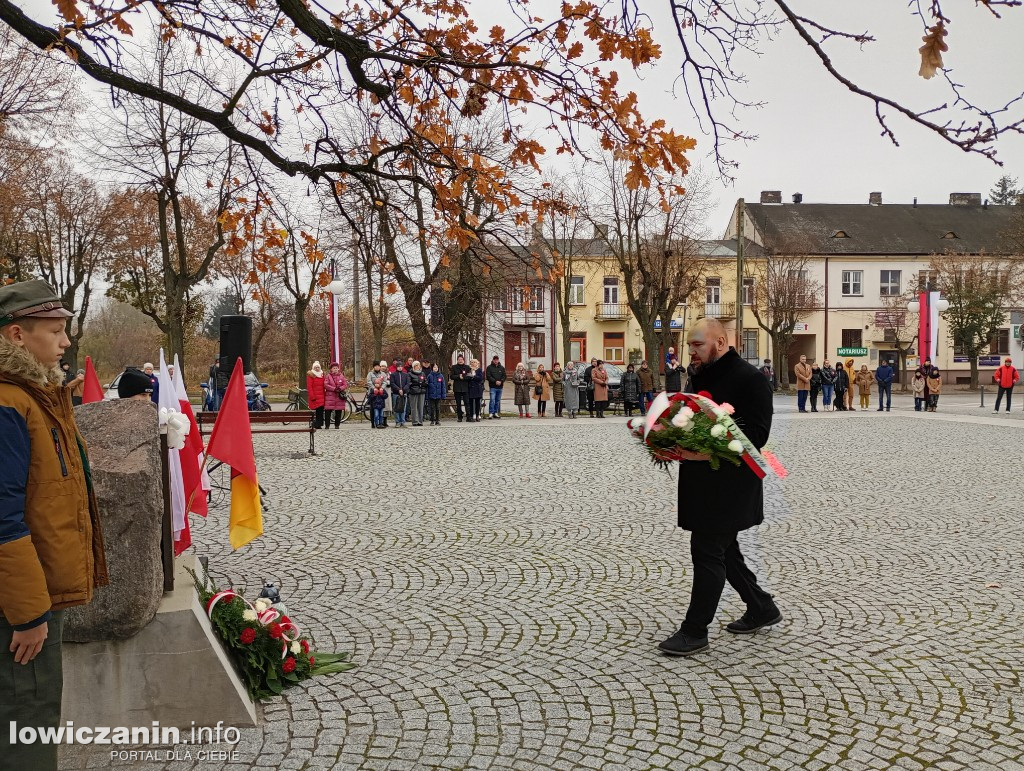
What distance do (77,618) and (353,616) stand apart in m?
2.01

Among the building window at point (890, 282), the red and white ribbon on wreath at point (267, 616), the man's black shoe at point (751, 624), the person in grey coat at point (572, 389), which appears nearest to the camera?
the red and white ribbon on wreath at point (267, 616)

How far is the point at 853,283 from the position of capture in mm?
53125

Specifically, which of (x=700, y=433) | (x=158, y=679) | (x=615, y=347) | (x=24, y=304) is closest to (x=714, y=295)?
(x=615, y=347)

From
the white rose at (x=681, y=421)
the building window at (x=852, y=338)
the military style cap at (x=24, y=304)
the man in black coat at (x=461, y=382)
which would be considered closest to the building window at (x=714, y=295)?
the building window at (x=852, y=338)

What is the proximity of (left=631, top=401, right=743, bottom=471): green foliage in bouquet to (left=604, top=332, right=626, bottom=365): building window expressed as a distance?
1920 inches

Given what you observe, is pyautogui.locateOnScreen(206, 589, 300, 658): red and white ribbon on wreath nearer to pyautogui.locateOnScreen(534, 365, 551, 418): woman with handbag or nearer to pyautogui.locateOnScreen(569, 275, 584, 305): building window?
pyautogui.locateOnScreen(534, 365, 551, 418): woman with handbag

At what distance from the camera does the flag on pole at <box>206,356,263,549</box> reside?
4141mm

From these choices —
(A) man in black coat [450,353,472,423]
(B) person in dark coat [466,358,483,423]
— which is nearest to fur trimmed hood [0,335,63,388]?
(A) man in black coat [450,353,472,423]

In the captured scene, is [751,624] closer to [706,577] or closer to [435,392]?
[706,577]

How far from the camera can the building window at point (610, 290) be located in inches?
2051

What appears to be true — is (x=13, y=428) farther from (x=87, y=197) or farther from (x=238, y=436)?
(x=87, y=197)

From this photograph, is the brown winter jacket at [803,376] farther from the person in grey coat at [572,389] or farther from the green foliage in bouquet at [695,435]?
the green foliage in bouquet at [695,435]

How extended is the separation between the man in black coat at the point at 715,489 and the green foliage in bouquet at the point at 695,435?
0.08 meters

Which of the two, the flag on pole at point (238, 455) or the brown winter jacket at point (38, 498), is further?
the flag on pole at point (238, 455)
